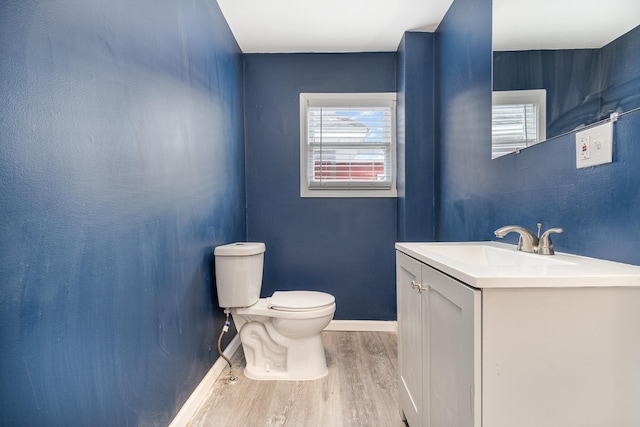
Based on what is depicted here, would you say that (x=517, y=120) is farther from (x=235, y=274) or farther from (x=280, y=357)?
(x=280, y=357)

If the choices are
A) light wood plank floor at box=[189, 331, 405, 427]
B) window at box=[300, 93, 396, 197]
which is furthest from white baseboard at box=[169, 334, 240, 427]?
window at box=[300, 93, 396, 197]

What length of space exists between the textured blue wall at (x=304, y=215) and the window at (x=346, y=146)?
0.23 feet

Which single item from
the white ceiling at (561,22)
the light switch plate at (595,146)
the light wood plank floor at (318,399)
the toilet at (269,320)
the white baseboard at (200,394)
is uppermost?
the white ceiling at (561,22)

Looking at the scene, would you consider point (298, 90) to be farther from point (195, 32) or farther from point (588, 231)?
point (588, 231)

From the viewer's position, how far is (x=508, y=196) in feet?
5.13

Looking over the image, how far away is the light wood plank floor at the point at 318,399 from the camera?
64.4 inches

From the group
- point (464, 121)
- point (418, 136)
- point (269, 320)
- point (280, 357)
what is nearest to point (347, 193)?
point (418, 136)

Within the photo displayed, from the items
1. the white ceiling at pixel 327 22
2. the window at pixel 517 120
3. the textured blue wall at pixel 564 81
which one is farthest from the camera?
the white ceiling at pixel 327 22

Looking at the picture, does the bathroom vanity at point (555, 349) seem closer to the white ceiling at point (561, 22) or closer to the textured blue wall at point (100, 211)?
the white ceiling at point (561, 22)

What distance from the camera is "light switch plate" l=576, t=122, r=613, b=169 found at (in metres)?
0.98

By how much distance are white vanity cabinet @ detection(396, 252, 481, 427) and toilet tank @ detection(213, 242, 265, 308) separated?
0.92 m

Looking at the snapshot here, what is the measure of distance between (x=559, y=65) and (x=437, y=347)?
105cm

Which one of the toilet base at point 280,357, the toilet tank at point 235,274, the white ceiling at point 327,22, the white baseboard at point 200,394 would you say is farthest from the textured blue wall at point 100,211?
the white ceiling at point 327,22

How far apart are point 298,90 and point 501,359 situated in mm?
2547
